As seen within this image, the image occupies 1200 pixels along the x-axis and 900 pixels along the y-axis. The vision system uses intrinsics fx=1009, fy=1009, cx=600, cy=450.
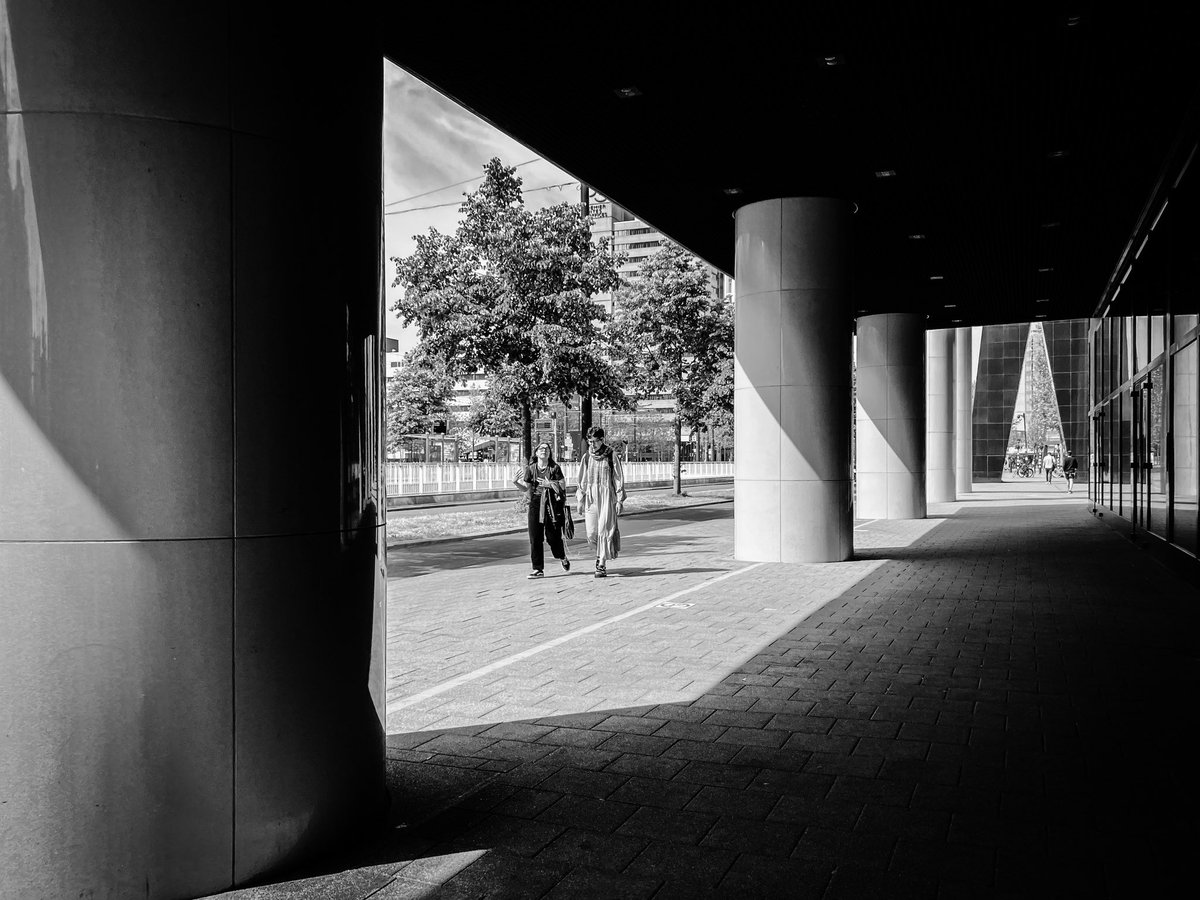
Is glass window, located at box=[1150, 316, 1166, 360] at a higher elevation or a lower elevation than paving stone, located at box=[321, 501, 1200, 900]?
higher

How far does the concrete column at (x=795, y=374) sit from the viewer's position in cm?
1362

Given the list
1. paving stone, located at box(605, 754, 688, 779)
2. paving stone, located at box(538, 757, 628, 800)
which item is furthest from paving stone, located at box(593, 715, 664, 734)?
paving stone, located at box(538, 757, 628, 800)

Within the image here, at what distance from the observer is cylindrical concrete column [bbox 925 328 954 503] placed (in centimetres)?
3209

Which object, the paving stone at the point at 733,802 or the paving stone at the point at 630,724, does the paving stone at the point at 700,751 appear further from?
the paving stone at the point at 733,802

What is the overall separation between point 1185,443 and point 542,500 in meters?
7.55

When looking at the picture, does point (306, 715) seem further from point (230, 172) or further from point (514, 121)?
point (514, 121)

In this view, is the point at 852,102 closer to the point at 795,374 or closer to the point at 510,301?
the point at 795,374

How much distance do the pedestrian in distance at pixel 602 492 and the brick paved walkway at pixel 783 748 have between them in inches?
68.0

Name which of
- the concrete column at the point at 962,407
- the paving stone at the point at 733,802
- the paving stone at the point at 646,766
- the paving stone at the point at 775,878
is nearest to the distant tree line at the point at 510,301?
the concrete column at the point at 962,407

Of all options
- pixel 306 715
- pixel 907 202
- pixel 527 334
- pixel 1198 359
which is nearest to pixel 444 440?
pixel 527 334

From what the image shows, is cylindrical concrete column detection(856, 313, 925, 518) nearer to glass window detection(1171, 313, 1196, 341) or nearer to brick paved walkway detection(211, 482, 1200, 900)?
glass window detection(1171, 313, 1196, 341)

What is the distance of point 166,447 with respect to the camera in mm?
3338

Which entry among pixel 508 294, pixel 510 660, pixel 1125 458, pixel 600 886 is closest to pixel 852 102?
pixel 510 660

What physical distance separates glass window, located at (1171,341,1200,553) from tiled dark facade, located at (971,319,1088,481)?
47951 mm
